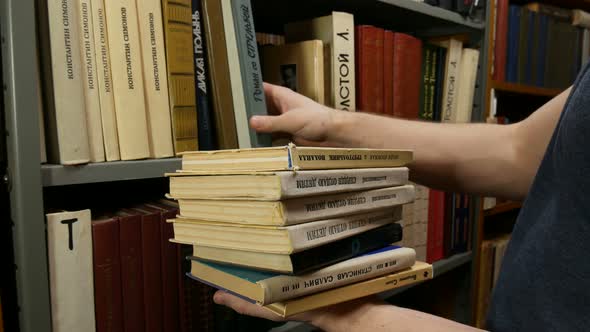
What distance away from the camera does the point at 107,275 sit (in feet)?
2.12

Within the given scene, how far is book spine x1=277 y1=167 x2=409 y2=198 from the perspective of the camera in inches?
18.9

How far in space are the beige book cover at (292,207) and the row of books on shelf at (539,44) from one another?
3.49ft

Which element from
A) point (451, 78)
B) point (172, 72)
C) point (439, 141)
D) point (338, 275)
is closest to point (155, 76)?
point (172, 72)

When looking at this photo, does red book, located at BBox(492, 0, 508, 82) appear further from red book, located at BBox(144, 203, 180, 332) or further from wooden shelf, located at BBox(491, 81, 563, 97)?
red book, located at BBox(144, 203, 180, 332)

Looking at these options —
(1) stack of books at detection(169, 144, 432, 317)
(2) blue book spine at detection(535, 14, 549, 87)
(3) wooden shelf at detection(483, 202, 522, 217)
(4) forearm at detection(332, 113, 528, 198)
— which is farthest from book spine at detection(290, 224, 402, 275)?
(2) blue book spine at detection(535, 14, 549, 87)

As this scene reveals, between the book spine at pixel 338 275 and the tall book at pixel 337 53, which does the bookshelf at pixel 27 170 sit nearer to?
the book spine at pixel 338 275

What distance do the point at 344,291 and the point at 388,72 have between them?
0.66 m

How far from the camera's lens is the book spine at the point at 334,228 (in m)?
0.50

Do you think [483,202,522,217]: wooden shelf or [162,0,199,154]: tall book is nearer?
[162,0,199,154]: tall book

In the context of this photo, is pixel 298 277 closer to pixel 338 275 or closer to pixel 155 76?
pixel 338 275

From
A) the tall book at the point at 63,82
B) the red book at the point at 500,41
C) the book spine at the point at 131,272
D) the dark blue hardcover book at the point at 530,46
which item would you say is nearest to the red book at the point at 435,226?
the red book at the point at 500,41

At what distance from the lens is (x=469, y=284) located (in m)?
1.49

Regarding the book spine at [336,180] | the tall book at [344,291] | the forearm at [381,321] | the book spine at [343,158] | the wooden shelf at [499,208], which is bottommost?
the wooden shelf at [499,208]

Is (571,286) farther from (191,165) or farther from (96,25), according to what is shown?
(96,25)
